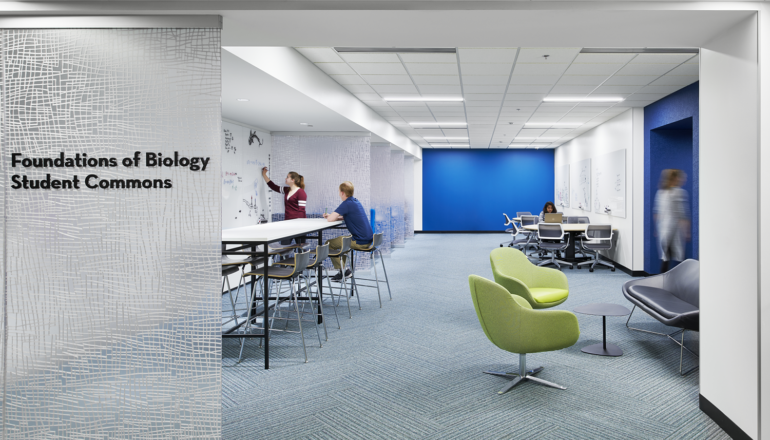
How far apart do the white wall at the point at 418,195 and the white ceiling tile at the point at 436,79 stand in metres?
8.97

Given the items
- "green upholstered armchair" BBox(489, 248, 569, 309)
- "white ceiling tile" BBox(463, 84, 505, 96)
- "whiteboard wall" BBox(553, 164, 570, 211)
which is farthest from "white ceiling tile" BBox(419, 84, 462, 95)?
"whiteboard wall" BBox(553, 164, 570, 211)

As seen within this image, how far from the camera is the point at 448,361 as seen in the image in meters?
3.55

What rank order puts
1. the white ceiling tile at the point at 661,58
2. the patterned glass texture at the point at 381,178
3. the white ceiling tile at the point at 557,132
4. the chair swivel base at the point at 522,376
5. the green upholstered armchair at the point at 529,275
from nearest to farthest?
the chair swivel base at the point at 522,376
the green upholstered armchair at the point at 529,275
the white ceiling tile at the point at 661,58
the patterned glass texture at the point at 381,178
the white ceiling tile at the point at 557,132

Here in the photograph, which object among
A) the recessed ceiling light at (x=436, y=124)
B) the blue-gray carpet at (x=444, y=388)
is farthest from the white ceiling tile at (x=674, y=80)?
the recessed ceiling light at (x=436, y=124)

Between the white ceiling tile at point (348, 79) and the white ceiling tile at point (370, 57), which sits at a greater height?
the white ceiling tile at point (348, 79)

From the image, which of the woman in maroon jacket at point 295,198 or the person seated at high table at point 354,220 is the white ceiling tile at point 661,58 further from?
the woman in maroon jacket at point 295,198

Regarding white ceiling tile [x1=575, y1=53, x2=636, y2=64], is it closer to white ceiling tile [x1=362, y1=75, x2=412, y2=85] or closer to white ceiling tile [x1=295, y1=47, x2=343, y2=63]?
white ceiling tile [x1=362, y1=75, x2=412, y2=85]

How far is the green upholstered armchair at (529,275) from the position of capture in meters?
3.89

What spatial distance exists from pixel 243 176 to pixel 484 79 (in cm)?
361

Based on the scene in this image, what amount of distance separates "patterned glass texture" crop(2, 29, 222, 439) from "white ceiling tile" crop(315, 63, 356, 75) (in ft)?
9.63

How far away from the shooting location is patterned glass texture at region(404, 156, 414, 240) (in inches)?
533

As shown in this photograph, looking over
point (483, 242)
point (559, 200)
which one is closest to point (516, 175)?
point (559, 200)

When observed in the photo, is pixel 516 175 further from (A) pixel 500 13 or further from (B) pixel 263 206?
(A) pixel 500 13

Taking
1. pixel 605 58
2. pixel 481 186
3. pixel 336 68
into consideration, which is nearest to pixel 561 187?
pixel 481 186
